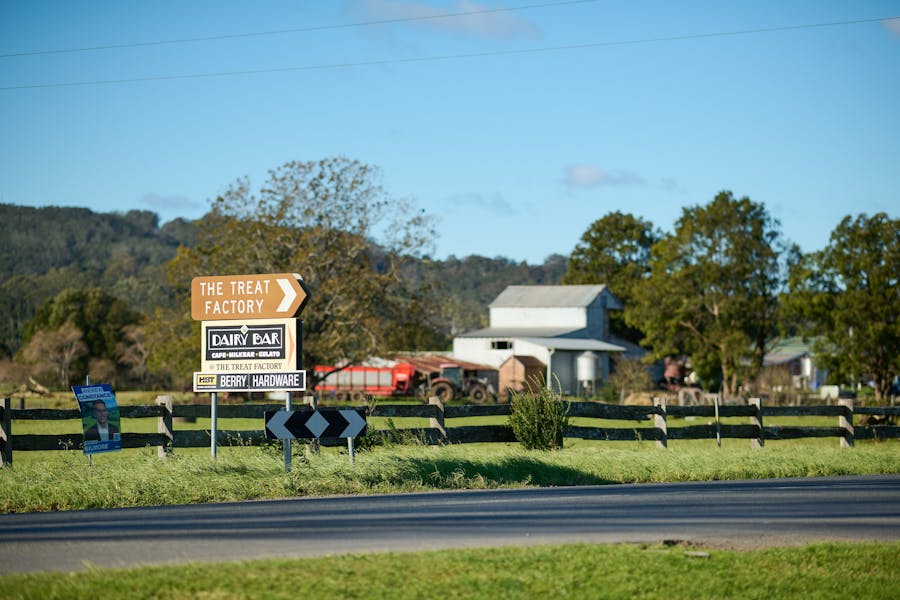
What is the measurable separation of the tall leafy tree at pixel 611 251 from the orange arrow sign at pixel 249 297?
7760 centimetres

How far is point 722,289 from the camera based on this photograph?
6831cm

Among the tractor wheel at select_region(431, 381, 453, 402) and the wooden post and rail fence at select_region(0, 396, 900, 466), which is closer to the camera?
the wooden post and rail fence at select_region(0, 396, 900, 466)

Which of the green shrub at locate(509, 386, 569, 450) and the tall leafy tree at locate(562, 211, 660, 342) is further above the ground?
the tall leafy tree at locate(562, 211, 660, 342)

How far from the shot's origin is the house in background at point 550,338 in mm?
73312

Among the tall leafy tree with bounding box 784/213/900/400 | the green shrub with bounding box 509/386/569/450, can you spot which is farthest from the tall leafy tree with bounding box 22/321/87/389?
the green shrub with bounding box 509/386/569/450

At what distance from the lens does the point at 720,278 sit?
68.2 metres

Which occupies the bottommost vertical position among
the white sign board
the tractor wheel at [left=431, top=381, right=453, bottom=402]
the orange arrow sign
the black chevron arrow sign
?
the black chevron arrow sign

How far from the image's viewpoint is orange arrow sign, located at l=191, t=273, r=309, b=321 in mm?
17688

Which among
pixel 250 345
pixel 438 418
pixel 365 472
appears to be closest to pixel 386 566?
pixel 365 472

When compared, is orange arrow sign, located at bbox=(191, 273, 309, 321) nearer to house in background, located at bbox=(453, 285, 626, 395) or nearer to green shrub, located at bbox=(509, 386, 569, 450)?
green shrub, located at bbox=(509, 386, 569, 450)

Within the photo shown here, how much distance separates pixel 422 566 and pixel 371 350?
43.0 m

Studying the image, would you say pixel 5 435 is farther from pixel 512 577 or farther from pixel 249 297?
pixel 512 577

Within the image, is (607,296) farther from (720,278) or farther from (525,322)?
(720,278)

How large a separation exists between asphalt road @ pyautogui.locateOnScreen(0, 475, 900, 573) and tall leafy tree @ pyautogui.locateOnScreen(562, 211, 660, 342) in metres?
80.9
